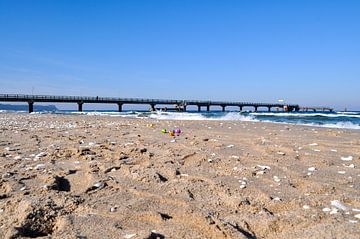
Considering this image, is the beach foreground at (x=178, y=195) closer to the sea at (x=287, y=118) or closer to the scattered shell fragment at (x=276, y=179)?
the scattered shell fragment at (x=276, y=179)

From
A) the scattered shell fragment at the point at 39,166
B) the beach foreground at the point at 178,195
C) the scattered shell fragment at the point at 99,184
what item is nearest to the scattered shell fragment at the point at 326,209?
the beach foreground at the point at 178,195

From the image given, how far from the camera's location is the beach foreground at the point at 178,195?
2.35m

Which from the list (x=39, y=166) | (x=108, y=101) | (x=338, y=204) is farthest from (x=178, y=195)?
(x=108, y=101)

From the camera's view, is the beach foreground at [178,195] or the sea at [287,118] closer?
the beach foreground at [178,195]

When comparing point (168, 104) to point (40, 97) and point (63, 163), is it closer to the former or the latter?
point (40, 97)

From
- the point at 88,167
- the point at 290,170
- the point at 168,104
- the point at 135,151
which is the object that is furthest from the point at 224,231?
the point at 168,104

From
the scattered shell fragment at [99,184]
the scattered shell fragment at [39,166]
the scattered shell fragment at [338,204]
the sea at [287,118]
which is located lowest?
the sea at [287,118]

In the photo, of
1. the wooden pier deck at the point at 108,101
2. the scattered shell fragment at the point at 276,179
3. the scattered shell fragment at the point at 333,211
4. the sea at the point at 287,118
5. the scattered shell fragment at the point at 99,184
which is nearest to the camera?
the scattered shell fragment at the point at 333,211

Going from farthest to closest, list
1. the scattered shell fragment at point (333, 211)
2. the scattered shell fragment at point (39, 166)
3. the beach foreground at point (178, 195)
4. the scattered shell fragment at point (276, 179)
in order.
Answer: the scattered shell fragment at point (39, 166), the scattered shell fragment at point (276, 179), the scattered shell fragment at point (333, 211), the beach foreground at point (178, 195)

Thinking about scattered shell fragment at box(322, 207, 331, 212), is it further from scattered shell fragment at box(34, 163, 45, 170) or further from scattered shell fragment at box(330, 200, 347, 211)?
scattered shell fragment at box(34, 163, 45, 170)

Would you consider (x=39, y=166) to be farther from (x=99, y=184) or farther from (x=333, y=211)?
(x=333, y=211)

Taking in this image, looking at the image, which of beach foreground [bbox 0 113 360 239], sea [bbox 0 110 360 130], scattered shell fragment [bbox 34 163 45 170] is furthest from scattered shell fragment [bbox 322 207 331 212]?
sea [bbox 0 110 360 130]

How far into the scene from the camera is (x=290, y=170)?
4.26m

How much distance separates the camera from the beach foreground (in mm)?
2348
